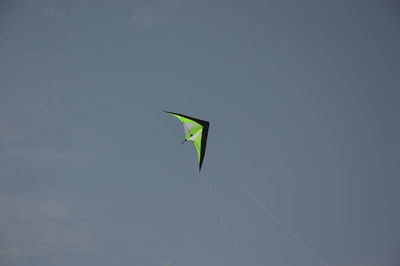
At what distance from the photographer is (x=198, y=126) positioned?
20312mm

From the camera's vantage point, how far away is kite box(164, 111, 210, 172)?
19.7 meters

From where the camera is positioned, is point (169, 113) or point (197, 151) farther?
point (197, 151)

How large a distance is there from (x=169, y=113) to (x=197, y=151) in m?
3.61

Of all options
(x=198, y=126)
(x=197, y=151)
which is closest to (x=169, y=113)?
(x=198, y=126)

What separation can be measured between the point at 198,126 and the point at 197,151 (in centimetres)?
196

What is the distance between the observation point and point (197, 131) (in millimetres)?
20562

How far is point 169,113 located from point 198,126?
222 cm

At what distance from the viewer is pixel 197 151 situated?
21250mm

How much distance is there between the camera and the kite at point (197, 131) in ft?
64.7

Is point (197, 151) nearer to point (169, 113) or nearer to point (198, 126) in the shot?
point (198, 126)

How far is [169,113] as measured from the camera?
1934 centimetres
